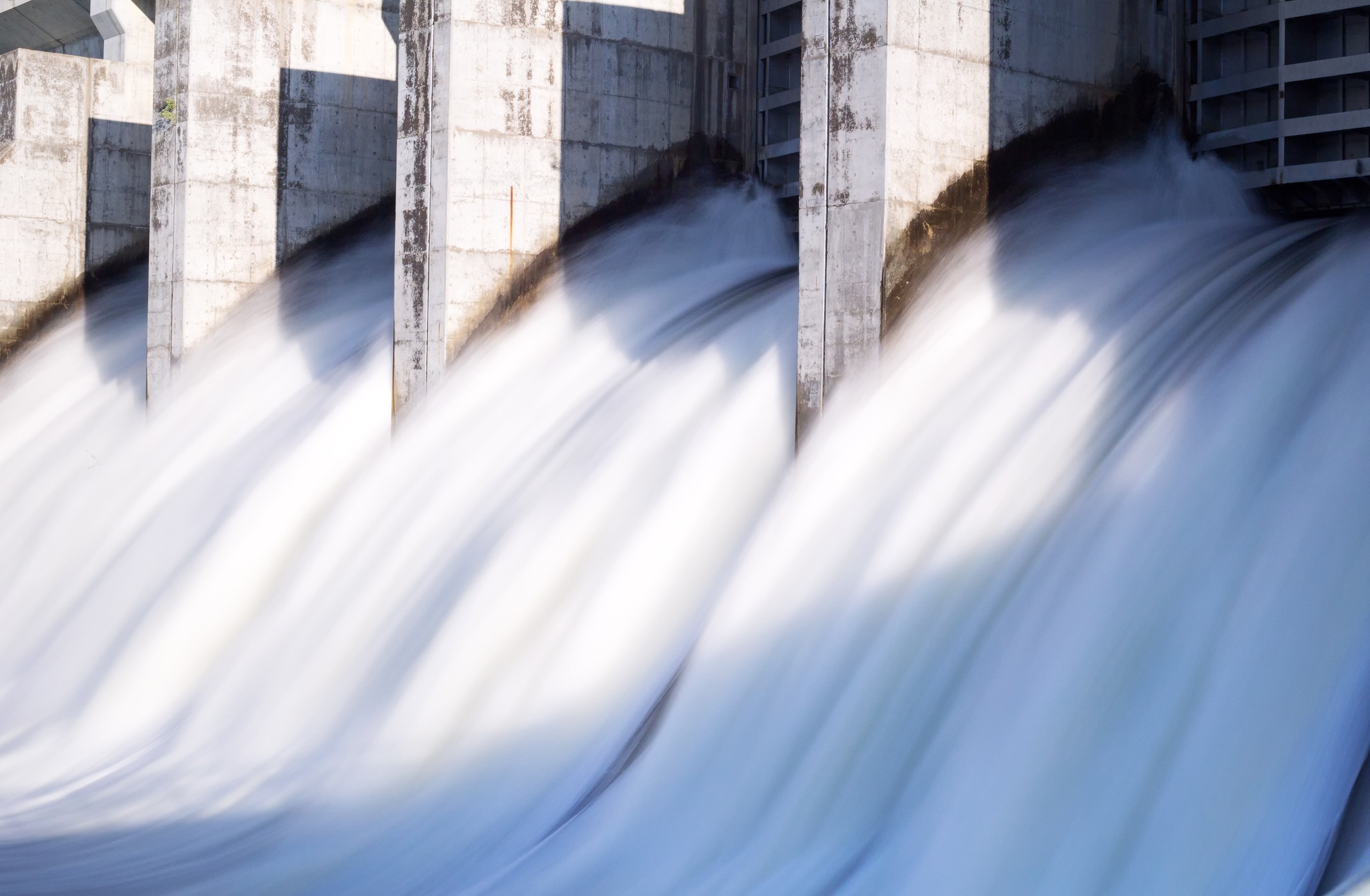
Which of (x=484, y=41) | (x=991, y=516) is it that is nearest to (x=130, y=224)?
(x=484, y=41)

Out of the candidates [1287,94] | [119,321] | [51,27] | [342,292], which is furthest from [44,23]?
[1287,94]

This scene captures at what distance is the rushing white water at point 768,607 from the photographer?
596 cm

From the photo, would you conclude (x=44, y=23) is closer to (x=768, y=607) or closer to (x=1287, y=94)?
(x=1287, y=94)

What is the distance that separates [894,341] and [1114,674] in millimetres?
3159

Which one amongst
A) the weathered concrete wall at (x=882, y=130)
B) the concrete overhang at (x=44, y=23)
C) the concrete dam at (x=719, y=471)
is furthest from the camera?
the concrete overhang at (x=44, y=23)

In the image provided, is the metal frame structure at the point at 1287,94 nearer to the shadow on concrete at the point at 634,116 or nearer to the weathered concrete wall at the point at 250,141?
the shadow on concrete at the point at 634,116

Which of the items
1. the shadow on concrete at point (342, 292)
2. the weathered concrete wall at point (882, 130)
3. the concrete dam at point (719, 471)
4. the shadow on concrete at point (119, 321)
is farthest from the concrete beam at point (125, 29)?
the weathered concrete wall at point (882, 130)

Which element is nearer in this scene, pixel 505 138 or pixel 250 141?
pixel 505 138

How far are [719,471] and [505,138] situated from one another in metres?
4.10

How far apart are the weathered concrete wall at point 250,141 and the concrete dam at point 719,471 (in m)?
0.04

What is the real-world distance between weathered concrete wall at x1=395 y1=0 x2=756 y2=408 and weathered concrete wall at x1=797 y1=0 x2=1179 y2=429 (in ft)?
10.9

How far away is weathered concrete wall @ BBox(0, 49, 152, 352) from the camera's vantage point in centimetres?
1683

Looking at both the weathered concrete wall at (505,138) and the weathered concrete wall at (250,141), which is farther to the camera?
the weathered concrete wall at (250,141)

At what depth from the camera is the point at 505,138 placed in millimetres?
12141
